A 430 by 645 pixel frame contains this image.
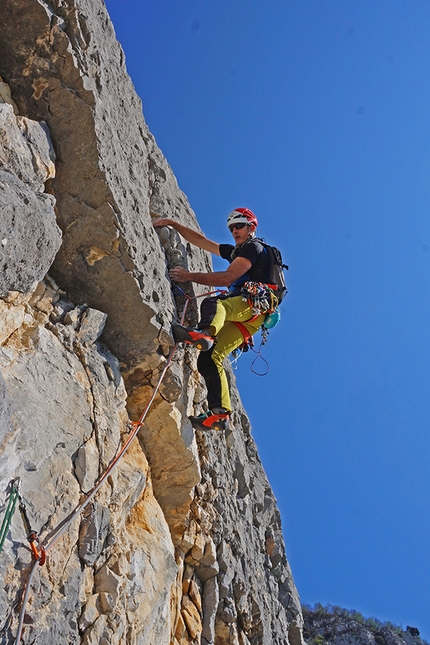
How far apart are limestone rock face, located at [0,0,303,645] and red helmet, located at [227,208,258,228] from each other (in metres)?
0.75

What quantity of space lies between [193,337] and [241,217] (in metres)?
2.15

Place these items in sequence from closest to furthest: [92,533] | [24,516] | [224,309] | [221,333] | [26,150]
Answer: [24,516] → [92,533] → [26,150] → [224,309] → [221,333]

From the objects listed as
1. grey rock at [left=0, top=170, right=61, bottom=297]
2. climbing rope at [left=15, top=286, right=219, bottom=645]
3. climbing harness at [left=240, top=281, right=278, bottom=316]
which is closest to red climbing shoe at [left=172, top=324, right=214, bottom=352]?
climbing rope at [left=15, top=286, right=219, bottom=645]

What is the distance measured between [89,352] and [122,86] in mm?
3213

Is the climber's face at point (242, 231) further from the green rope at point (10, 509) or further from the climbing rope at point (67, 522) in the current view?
the green rope at point (10, 509)

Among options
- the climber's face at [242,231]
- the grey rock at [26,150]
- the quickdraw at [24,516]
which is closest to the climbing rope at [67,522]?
the quickdraw at [24,516]

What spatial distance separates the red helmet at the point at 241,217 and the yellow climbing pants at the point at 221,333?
130cm

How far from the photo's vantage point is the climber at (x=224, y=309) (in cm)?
599

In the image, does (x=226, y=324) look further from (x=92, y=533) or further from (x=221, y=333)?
(x=92, y=533)

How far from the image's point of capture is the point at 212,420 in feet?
19.8

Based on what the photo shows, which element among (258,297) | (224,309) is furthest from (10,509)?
(258,297)

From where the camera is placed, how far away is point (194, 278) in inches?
262

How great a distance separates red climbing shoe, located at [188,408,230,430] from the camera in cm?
602

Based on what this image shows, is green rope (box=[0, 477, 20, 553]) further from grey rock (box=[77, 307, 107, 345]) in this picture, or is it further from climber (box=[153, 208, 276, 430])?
climber (box=[153, 208, 276, 430])
